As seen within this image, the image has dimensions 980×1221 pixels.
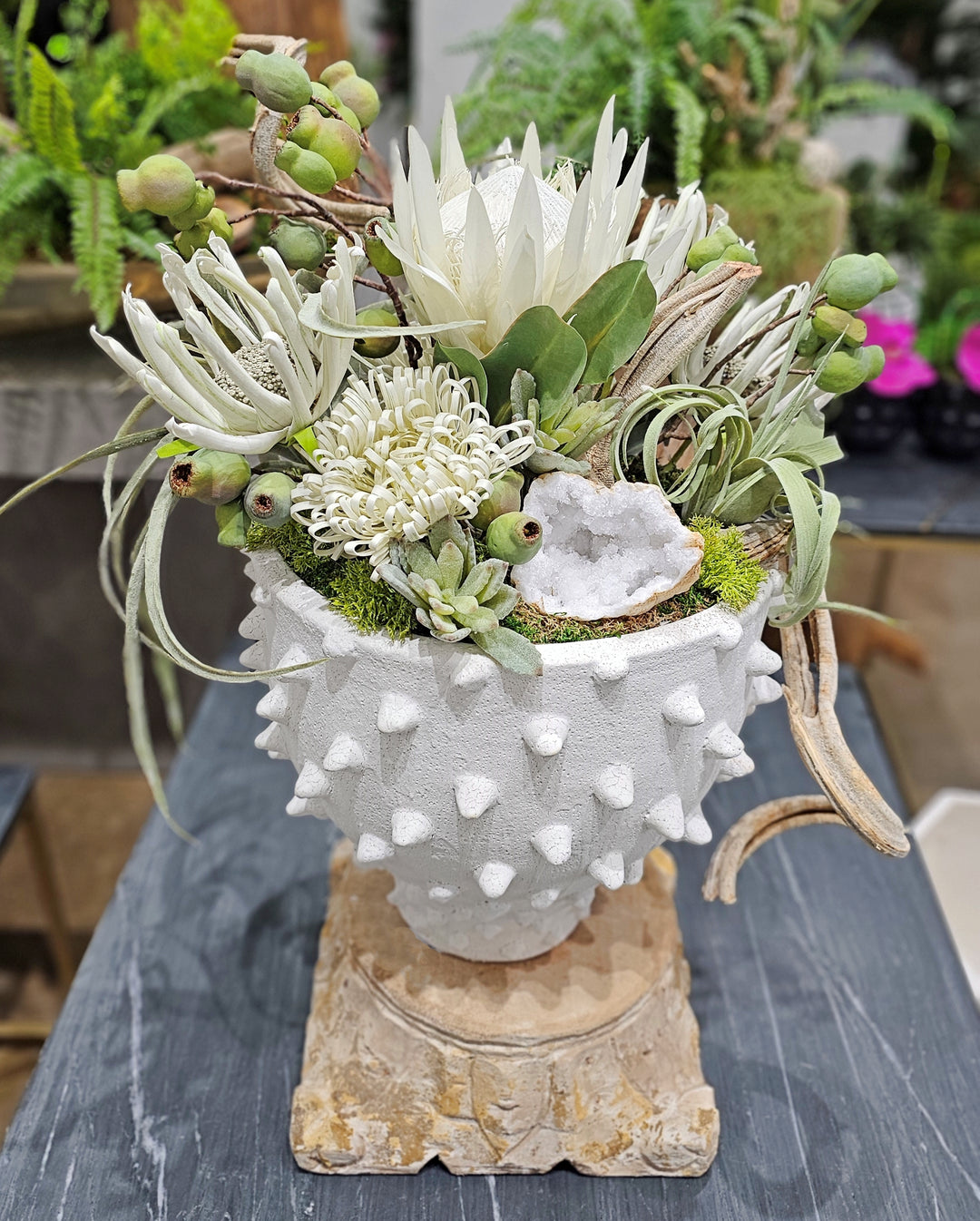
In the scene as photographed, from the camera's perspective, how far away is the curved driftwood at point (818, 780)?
2.02ft

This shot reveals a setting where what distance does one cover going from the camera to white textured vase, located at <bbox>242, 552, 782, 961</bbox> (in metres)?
0.52

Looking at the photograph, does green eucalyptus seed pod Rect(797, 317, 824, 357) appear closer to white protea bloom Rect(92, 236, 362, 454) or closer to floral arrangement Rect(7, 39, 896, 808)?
floral arrangement Rect(7, 39, 896, 808)

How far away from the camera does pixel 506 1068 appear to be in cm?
70

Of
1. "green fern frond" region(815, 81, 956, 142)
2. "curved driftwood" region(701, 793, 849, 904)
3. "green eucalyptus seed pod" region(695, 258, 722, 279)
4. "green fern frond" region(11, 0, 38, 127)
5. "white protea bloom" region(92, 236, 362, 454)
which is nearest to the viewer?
"white protea bloom" region(92, 236, 362, 454)

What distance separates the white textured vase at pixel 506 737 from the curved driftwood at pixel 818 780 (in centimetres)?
4

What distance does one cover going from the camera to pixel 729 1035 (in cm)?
81

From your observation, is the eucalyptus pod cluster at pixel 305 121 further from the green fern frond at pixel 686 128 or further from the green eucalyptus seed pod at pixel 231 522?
the green fern frond at pixel 686 128

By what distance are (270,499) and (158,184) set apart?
17cm

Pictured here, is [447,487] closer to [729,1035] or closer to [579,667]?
[579,667]

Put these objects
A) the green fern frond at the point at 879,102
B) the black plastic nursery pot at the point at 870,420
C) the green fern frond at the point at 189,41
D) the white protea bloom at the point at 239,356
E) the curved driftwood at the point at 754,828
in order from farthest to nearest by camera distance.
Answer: the black plastic nursery pot at the point at 870,420 < the green fern frond at the point at 879,102 < the green fern frond at the point at 189,41 < the curved driftwood at the point at 754,828 < the white protea bloom at the point at 239,356

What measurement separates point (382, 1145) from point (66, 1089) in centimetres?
26

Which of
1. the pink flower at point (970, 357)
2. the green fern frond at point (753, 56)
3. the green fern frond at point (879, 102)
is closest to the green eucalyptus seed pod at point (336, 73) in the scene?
the green fern frond at point (753, 56)

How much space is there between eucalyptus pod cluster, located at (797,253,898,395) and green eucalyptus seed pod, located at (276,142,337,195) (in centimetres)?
28

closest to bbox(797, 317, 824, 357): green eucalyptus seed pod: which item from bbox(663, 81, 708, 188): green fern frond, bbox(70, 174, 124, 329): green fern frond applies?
bbox(663, 81, 708, 188): green fern frond
